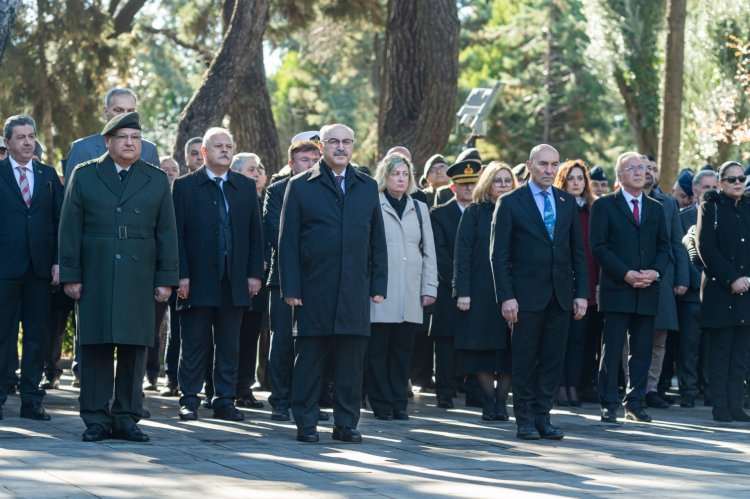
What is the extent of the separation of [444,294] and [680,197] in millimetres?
3729

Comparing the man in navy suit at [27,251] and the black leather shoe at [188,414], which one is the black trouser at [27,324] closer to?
the man in navy suit at [27,251]

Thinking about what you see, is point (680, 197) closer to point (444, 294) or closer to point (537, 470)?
point (444, 294)

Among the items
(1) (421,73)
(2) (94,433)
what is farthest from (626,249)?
(1) (421,73)

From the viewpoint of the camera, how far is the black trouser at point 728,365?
12.0m

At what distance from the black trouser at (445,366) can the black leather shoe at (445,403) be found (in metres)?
0.03

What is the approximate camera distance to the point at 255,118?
1953cm

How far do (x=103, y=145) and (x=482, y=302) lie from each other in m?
3.41

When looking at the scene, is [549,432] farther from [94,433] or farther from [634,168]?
[94,433]

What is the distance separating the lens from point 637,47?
41.3 metres

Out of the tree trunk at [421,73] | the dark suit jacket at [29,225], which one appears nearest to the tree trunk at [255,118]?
the tree trunk at [421,73]

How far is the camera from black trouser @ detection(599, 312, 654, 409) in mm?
11680

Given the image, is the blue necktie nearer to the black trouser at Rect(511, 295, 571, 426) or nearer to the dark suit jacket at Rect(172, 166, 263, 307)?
the black trouser at Rect(511, 295, 571, 426)

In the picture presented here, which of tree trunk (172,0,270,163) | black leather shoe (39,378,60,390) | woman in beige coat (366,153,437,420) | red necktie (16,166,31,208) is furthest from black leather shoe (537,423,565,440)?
tree trunk (172,0,270,163)

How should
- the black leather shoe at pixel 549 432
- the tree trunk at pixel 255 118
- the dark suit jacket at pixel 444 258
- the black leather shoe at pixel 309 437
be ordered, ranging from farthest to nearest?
the tree trunk at pixel 255 118 < the dark suit jacket at pixel 444 258 < the black leather shoe at pixel 549 432 < the black leather shoe at pixel 309 437
